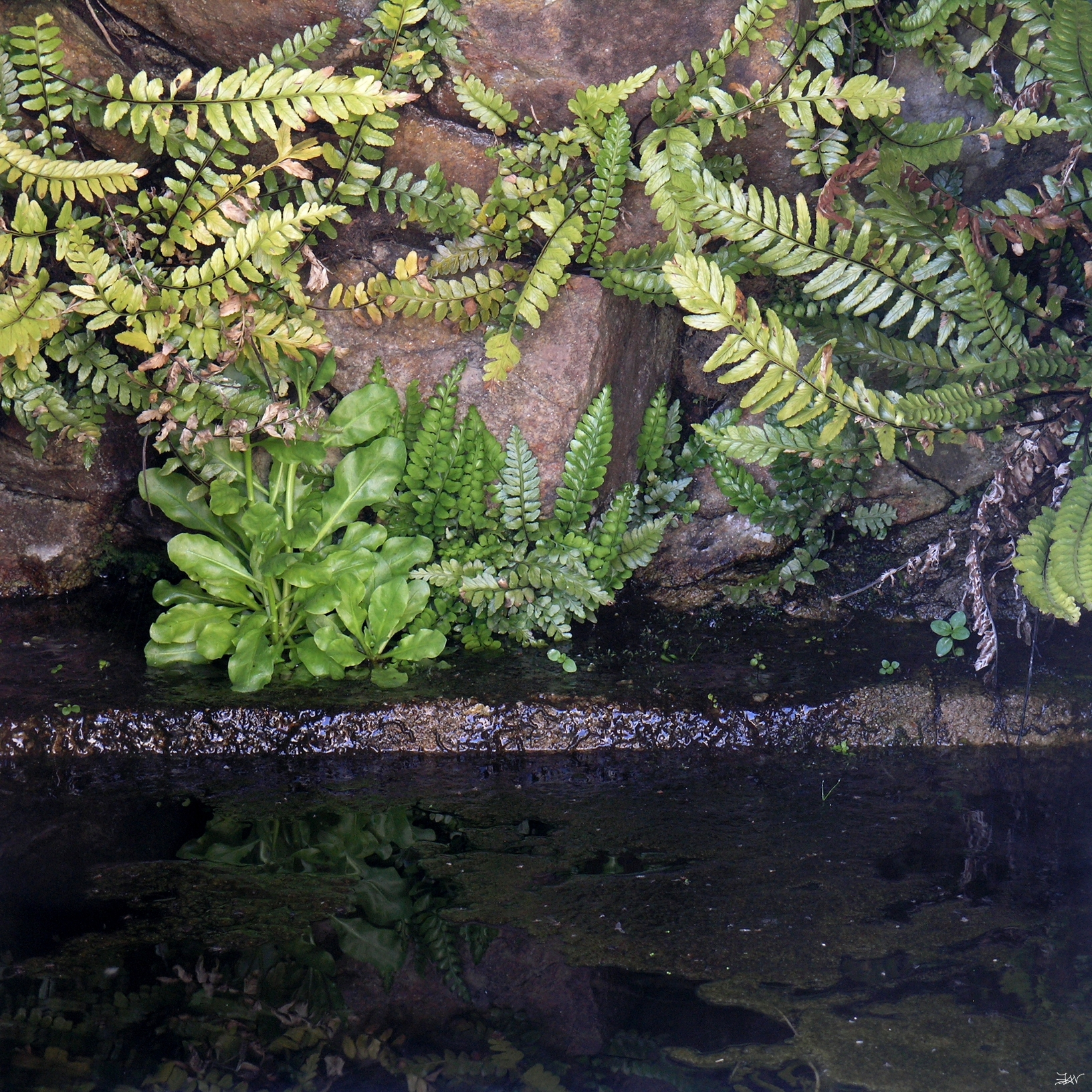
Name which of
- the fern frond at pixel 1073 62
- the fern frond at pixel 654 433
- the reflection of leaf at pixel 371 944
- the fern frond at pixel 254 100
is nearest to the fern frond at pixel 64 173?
the fern frond at pixel 254 100

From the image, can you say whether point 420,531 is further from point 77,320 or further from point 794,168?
point 794,168

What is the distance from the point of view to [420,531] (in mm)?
A: 3635

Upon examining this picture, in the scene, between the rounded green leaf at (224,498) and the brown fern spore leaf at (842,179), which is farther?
the rounded green leaf at (224,498)

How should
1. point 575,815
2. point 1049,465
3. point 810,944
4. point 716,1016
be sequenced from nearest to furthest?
point 716,1016 → point 810,944 → point 575,815 → point 1049,465

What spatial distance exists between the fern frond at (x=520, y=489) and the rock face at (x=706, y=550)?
2.24ft

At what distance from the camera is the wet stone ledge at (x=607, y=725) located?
3098 millimetres

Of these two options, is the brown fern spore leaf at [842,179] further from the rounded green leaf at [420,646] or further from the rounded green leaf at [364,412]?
the rounded green leaf at [420,646]

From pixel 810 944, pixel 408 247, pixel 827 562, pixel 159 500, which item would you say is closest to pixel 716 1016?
pixel 810 944

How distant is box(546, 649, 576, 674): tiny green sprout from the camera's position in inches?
135

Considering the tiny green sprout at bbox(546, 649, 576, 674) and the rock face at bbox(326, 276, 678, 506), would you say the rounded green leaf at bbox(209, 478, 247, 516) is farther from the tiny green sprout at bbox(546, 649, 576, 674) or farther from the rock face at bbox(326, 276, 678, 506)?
the tiny green sprout at bbox(546, 649, 576, 674)

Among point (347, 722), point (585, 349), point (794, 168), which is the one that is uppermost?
point (794, 168)

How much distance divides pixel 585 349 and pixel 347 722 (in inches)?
63.2

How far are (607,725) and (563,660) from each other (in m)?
0.35

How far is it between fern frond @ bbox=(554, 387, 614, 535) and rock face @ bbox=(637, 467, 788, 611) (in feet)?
1.87
